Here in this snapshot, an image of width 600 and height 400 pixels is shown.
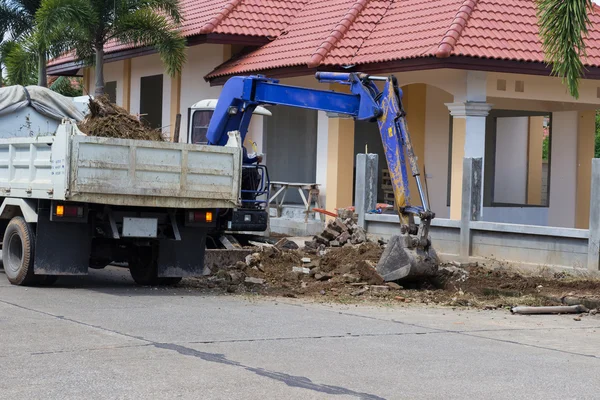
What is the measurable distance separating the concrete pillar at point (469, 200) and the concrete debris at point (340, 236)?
2.08m

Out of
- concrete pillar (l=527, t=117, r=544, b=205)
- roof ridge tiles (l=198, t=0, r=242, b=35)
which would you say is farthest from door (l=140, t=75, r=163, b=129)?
concrete pillar (l=527, t=117, r=544, b=205)

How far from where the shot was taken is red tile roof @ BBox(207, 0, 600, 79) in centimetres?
1980

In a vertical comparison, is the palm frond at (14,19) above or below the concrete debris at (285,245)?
above

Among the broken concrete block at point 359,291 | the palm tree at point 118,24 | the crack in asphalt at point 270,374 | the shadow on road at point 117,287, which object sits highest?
the palm tree at point 118,24

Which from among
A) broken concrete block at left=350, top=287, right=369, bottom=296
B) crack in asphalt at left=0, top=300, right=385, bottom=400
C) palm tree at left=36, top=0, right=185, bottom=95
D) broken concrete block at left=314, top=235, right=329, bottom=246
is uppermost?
palm tree at left=36, top=0, right=185, bottom=95

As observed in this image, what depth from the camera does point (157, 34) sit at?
25562 mm

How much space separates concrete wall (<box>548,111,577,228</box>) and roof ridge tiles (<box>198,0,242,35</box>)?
28.5ft

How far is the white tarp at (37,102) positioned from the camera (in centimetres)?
1630

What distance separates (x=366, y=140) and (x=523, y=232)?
1189cm

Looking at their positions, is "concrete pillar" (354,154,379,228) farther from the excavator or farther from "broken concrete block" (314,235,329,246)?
the excavator

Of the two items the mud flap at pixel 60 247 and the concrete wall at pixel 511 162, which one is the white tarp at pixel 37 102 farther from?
the concrete wall at pixel 511 162

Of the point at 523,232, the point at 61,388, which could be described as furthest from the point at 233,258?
the point at 61,388

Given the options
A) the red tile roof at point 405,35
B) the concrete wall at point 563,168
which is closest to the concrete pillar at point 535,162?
the concrete wall at point 563,168

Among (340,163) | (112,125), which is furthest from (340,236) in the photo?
(112,125)
